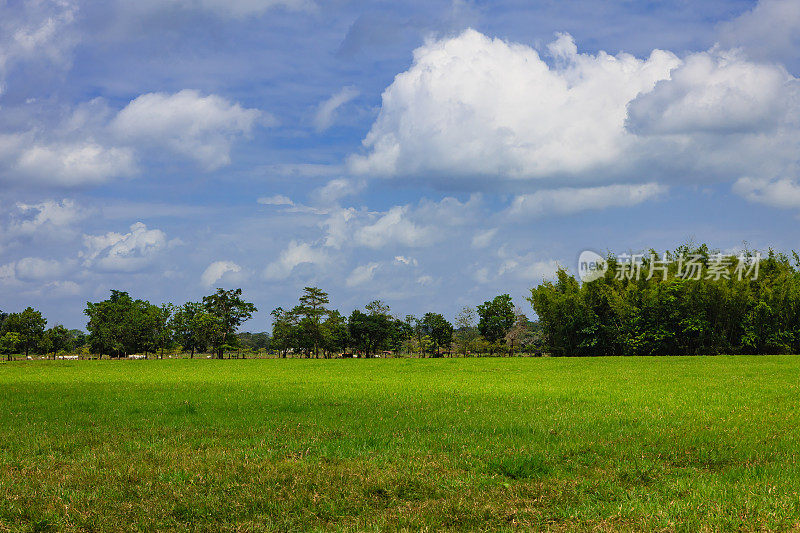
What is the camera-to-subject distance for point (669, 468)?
8898mm

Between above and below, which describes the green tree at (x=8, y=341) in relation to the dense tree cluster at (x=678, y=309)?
below

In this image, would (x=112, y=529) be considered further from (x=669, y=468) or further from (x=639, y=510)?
(x=669, y=468)

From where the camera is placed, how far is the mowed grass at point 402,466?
22.8 ft

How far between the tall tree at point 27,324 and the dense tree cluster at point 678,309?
86.8 m

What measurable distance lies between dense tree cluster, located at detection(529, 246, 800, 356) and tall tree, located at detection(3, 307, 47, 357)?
8684cm

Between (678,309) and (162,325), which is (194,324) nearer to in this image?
(162,325)

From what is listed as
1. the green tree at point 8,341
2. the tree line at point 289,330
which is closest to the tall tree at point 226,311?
the tree line at point 289,330

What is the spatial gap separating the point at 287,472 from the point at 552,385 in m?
17.4

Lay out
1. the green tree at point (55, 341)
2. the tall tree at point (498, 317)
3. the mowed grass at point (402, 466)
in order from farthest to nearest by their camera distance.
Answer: the green tree at point (55, 341)
the tall tree at point (498, 317)
the mowed grass at point (402, 466)

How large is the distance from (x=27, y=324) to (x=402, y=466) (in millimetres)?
110676

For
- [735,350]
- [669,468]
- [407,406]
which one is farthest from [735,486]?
[735,350]

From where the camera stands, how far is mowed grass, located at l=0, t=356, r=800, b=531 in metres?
6.95

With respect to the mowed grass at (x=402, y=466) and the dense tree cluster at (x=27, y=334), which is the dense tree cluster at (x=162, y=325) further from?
the mowed grass at (x=402, y=466)

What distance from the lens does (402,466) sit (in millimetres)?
8812
